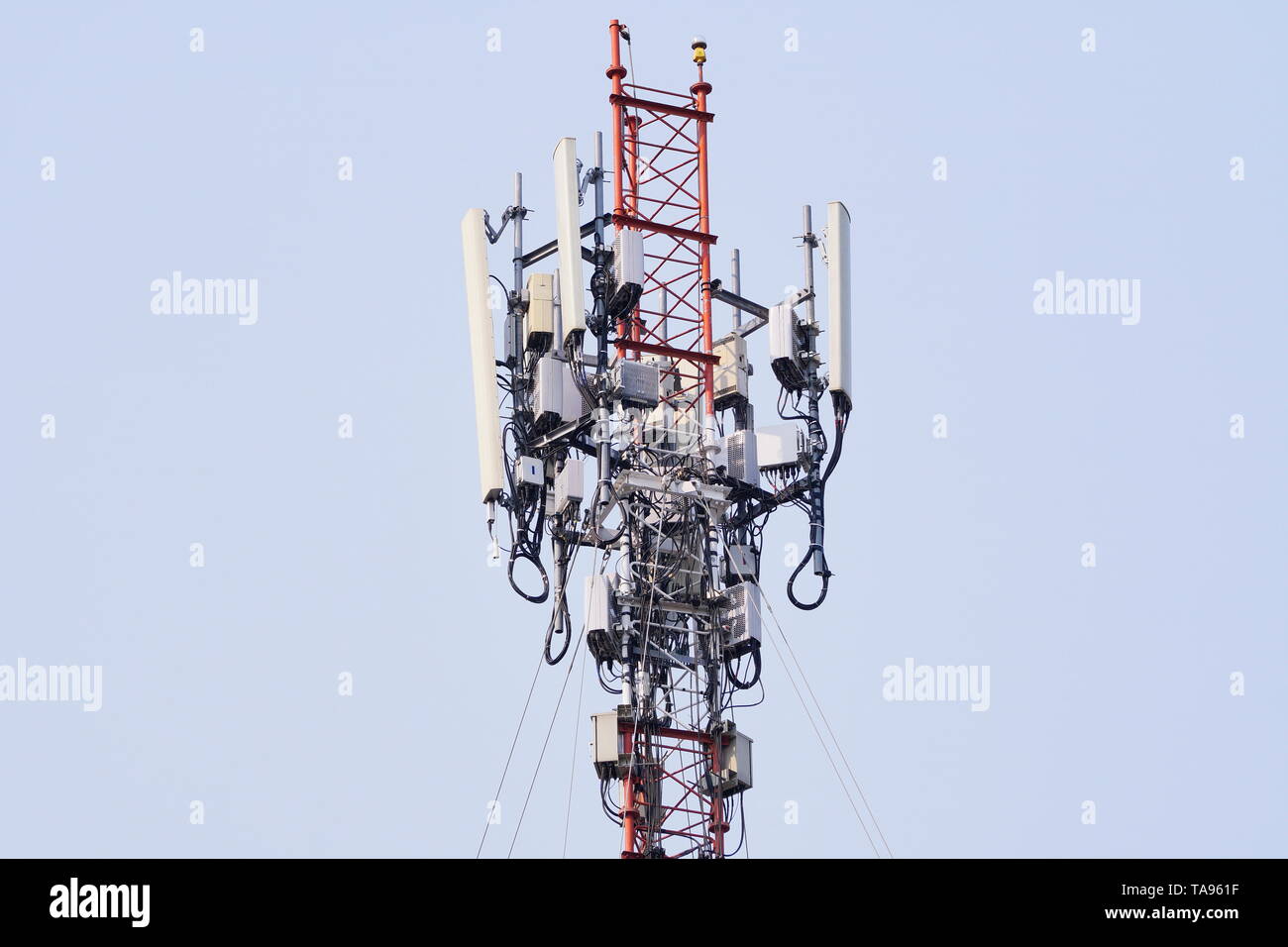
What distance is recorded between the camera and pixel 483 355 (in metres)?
111

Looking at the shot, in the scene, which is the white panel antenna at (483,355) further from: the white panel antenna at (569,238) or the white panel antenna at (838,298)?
the white panel antenna at (838,298)

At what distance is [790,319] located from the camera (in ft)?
372

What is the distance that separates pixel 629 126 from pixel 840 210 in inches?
336

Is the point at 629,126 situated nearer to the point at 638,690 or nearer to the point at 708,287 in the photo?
the point at 708,287

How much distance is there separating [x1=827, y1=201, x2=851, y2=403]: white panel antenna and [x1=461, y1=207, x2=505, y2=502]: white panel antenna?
38.4ft

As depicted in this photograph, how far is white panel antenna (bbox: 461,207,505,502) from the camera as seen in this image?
110m

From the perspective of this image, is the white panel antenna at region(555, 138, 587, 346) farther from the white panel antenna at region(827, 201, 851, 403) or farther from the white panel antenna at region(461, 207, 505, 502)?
the white panel antenna at region(827, 201, 851, 403)

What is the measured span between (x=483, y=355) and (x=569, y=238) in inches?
203

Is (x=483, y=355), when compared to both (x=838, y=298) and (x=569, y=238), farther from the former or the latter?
(x=838, y=298)

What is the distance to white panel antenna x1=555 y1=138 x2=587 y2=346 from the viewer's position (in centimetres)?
10894

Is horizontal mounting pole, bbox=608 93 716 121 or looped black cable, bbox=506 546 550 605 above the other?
horizontal mounting pole, bbox=608 93 716 121
